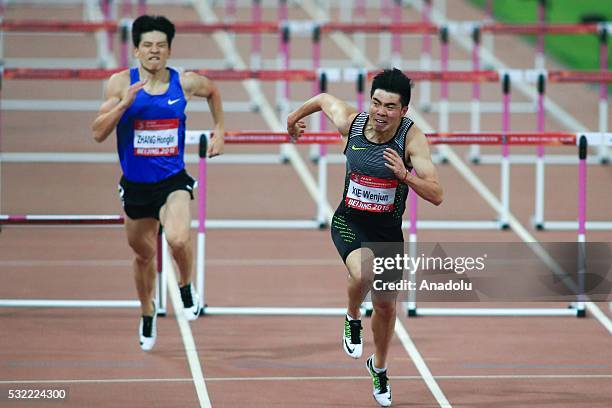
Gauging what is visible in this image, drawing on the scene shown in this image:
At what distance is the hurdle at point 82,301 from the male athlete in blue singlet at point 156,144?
0.86 meters

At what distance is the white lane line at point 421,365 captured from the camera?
8.60m

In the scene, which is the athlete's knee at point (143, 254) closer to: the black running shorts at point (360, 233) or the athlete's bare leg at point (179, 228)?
the athlete's bare leg at point (179, 228)

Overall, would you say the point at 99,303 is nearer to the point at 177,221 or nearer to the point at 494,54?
the point at 177,221

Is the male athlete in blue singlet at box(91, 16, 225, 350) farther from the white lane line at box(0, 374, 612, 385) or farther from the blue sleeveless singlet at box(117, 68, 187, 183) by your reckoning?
the white lane line at box(0, 374, 612, 385)

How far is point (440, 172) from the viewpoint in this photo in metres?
15.4

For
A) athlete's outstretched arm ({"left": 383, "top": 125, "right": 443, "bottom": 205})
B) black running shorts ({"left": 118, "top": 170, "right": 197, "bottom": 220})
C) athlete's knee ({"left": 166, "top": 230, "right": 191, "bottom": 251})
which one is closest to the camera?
athlete's outstretched arm ({"left": 383, "top": 125, "right": 443, "bottom": 205})

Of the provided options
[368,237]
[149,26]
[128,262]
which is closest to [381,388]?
[368,237]

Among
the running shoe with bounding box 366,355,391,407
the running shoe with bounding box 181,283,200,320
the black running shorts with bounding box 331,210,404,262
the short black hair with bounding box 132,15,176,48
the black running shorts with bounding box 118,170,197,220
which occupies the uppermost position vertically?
the short black hair with bounding box 132,15,176,48

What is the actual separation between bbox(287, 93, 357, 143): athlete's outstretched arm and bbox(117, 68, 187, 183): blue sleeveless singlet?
80 cm

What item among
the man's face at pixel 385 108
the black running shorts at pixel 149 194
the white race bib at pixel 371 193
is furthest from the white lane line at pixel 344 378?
the man's face at pixel 385 108

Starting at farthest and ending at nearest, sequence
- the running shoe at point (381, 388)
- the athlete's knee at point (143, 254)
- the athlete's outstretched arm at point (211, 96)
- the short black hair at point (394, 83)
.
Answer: the athlete's knee at point (143, 254) → the athlete's outstretched arm at point (211, 96) → the running shoe at point (381, 388) → the short black hair at point (394, 83)

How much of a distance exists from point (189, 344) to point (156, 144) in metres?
1.55

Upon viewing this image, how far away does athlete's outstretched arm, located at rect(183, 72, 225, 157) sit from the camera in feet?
29.6

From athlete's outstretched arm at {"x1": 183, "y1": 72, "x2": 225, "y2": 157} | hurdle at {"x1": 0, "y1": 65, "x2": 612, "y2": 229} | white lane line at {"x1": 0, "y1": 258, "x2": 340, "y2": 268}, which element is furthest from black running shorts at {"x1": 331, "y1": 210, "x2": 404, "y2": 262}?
hurdle at {"x1": 0, "y1": 65, "x2": 612, "y2": 229}
